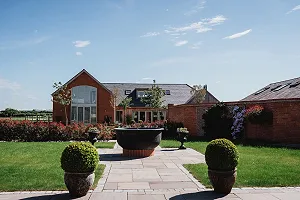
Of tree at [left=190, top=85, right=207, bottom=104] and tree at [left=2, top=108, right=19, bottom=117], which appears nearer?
tree at [left=190, top=85, right=207, bottom=104]

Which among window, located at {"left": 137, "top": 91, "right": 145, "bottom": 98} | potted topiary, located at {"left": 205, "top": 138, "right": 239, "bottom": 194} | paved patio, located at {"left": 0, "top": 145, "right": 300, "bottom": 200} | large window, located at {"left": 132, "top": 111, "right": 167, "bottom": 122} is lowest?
paved patio, located at {"left": 0, "top": 145, "right": 300, "bottom": 200}

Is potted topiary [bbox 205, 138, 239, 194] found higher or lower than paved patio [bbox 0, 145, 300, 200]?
higher

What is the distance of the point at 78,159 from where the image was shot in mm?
5812

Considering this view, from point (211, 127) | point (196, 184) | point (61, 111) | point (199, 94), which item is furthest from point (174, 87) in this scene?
point (196, 184)

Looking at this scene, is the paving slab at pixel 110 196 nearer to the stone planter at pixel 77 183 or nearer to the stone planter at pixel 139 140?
the stone planter at pixel 77 183

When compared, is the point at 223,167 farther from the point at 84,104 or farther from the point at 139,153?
the point at 84,104

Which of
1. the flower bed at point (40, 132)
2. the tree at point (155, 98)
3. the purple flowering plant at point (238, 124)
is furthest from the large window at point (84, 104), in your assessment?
the purple flowering plant at point (238, 124)

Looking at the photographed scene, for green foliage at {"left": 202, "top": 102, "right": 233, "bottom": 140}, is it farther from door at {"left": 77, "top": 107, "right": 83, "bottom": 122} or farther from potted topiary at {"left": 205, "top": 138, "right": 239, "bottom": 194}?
door at {"left": 77, "top": 107, "right": 83, "bottom": 122}

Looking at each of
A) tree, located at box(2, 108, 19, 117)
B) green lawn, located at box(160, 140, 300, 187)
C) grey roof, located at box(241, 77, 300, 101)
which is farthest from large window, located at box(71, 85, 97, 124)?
green lawn, located at box(160, 140, 300, 187)

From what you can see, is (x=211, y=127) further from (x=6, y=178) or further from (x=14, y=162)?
(x=6, y=178)

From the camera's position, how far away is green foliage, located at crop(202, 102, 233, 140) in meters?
19.2

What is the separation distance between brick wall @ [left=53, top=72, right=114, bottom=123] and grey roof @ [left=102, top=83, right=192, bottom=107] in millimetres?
5594

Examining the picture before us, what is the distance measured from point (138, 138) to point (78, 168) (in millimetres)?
5392

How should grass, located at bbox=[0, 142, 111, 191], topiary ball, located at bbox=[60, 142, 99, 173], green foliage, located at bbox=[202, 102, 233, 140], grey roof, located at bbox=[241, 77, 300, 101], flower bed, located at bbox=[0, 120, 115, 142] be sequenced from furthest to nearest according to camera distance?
1. grey roof, located at bbox=[241, 77, 300, 101]
2. green foliage, located at bbox=[202, 102, 233, 140]
3. flower bed, located at bbox=[0, 120, 115, 142]
4. grass, located at bbox=[0, 142, 111, 191]
5. topiary ball, located at bbox=[60, 142, 99, 173]
